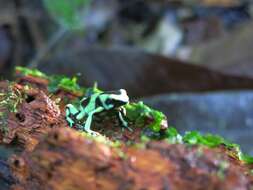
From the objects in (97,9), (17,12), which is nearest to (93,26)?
(97,9)

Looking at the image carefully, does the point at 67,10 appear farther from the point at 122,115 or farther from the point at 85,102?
the point at 122,115

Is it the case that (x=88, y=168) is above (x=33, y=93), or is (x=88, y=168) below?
below

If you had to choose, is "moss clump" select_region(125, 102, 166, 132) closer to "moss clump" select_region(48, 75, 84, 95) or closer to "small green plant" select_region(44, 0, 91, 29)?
"moss clump" select_region(48, 75, 84, 95)

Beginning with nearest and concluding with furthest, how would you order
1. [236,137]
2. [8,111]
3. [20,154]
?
[20,154]
[8,111]
[236,137]

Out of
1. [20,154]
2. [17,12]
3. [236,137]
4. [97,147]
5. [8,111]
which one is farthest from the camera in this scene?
[17,12]

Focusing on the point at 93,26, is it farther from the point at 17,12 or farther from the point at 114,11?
the point at 17,12

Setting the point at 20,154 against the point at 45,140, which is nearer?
the point at 45,140

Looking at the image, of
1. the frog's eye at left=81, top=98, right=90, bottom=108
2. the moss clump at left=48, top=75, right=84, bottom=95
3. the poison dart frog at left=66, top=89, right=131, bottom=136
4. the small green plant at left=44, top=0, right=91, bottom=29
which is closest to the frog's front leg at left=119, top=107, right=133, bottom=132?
the poison dart frog at left=66, top=89, right=131, bottom=136

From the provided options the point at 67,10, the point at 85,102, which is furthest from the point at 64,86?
the point at 67,10

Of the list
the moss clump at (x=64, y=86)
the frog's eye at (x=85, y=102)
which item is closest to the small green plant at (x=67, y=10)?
the moss clump at (x=64, y=86)
